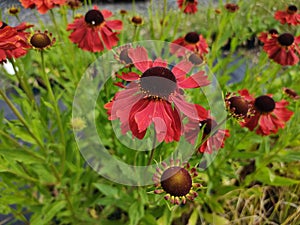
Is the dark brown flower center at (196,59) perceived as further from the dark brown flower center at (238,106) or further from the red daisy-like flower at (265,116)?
the dark brown flower center at (238,106)

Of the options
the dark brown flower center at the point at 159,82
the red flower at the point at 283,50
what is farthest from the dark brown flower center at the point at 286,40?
the dark brown flower center at the point at 159,82

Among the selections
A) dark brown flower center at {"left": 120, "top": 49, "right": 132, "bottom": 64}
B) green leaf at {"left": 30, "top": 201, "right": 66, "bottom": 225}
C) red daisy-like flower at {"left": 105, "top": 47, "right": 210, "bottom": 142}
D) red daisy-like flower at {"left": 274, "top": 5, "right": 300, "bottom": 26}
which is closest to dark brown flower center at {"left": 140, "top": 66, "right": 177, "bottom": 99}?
red daisy-like flower at {"left": 105, "top": 47, "right": 210, "bottom": 142}

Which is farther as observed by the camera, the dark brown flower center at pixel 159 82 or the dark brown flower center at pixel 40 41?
the dark brown flower center at pixel 40 41

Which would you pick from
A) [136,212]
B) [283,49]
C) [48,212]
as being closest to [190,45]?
[283,49]

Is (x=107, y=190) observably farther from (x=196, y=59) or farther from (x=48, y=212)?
(x=196, y=59)

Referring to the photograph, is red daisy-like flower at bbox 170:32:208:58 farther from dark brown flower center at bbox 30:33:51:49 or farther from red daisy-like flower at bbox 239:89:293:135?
dark brown flower center at bbox 30:33:51:49

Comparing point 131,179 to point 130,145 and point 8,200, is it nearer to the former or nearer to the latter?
point 130,145
